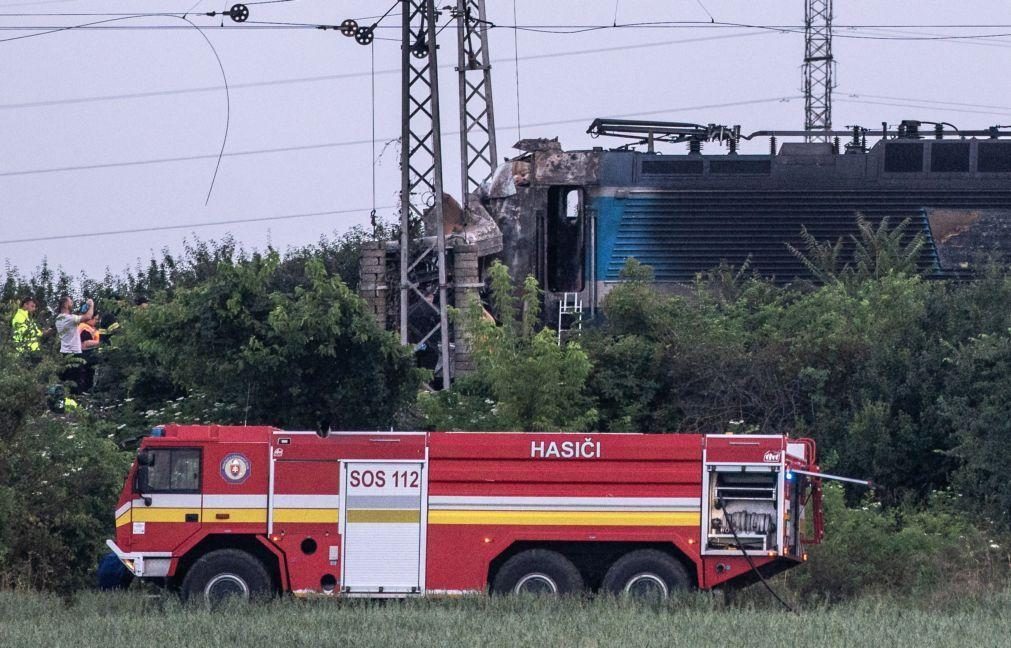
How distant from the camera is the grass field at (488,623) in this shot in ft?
41.5

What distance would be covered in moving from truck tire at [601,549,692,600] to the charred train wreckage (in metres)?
12.5

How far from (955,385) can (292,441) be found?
11.0 m

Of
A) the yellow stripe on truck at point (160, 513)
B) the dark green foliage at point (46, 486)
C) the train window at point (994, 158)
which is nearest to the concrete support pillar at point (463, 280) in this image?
the dark green foliage at point (46, 486)

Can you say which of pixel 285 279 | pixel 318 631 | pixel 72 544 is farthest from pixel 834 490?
pixel 285 279

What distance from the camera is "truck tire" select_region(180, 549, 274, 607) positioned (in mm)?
16578

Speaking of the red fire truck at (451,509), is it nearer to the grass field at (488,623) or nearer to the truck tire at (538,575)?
the truck tire at (538,575)

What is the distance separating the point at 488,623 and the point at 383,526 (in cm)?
312

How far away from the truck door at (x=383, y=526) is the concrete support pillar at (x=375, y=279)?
36.4ft

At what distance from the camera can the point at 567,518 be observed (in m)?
16.5

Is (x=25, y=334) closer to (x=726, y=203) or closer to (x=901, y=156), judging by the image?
(x=726, y=203)

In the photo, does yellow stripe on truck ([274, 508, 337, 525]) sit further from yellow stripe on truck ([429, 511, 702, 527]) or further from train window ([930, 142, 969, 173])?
train window ([930, 142, 969, 173])

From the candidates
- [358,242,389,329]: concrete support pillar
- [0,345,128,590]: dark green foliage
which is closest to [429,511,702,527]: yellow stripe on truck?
[0,345,128,590]: dark green foliage

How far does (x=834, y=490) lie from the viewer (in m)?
20.0

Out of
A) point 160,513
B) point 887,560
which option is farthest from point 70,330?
point 887,560
